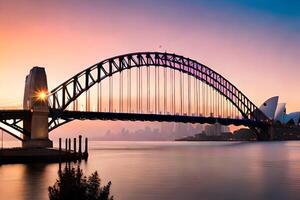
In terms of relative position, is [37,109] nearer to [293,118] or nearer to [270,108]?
[270,108]

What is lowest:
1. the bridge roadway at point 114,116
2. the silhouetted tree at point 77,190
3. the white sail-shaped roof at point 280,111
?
the silhouetted tree at point 77,190

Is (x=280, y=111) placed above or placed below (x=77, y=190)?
above

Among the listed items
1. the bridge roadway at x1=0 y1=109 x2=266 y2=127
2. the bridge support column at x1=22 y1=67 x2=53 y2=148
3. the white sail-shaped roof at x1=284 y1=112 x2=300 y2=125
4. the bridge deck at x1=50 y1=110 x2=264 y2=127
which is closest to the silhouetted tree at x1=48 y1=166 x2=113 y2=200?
the bridge support column at x1=22 y1=67 x2=53 y2=148

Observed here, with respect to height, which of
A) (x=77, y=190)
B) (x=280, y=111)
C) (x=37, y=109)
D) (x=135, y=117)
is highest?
(x=280, y=111)

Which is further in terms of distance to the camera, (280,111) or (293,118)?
(293,118)

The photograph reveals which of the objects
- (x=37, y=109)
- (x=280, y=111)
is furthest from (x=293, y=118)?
(x=37, y=109)

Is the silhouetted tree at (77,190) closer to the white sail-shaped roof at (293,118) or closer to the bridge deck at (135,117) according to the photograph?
the bridge deck at (135,117)

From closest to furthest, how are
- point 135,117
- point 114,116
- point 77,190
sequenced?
point 77,190 → point 114,116 → point 135,117

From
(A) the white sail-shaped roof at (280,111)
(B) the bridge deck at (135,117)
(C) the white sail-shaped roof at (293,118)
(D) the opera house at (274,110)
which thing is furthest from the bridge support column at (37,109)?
(C) the white sail-shaped roof at (293,118)

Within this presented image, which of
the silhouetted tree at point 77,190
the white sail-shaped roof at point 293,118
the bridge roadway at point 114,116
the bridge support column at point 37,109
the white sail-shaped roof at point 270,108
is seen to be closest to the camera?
→ the silhouetted tree at point 77,190
